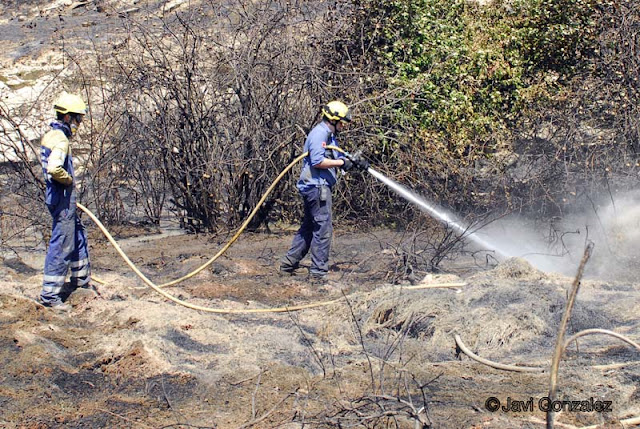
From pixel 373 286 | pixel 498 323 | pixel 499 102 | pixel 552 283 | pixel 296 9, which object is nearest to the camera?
pixel 498 323

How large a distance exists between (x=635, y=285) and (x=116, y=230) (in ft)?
22.6

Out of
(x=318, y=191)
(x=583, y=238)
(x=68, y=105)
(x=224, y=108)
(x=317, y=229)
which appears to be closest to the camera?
(x=68, y=105)

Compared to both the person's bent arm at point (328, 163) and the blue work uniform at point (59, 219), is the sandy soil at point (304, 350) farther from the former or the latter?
the person's bent arm at point (328, 163)

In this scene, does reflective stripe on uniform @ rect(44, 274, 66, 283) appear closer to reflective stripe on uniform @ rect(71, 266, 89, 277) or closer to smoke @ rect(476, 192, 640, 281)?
reflective stripe on uniform @ rect(71, 266, 89, 277)

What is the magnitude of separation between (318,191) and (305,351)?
2414 mm

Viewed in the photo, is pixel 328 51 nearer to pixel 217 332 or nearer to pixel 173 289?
pixel 173 289

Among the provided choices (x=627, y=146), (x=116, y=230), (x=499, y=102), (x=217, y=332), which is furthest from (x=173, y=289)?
(x=627, y=146)

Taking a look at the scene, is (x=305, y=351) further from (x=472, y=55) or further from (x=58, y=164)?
(x=472, y=55)

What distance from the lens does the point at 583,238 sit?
31.7ft

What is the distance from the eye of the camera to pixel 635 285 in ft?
24.6

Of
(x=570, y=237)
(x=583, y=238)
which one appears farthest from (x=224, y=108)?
(x=583, y=238)

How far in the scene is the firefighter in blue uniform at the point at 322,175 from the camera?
7855 mm

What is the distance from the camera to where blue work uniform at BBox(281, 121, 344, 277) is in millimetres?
7875

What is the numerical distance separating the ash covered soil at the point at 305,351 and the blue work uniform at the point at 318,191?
1.24 ft
